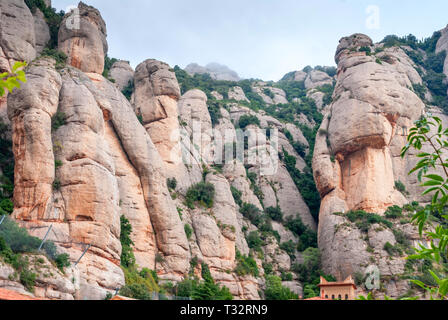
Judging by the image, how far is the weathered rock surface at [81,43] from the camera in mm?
41719

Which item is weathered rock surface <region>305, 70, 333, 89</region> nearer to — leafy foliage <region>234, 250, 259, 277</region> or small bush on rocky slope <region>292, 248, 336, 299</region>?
small bush on rocky slope <region>292, 248, 336, 299</region>

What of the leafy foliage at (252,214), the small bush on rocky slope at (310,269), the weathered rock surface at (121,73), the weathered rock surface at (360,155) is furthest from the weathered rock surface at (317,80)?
the small bush on rocky slope at (310,269)

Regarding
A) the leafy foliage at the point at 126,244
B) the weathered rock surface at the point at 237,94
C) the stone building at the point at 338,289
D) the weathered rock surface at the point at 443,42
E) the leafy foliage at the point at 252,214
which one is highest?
the weathered rock surface at the point at 443,42

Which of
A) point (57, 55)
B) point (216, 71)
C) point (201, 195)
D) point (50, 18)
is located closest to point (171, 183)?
point (201, 195)

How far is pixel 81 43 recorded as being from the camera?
4222cm

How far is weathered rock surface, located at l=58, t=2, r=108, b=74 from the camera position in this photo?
41.7 meters

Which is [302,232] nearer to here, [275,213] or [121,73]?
[275,213]

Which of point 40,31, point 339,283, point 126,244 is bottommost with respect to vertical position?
point 339,283

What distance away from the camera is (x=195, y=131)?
56188mm

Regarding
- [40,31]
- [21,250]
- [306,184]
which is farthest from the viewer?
[306,184]

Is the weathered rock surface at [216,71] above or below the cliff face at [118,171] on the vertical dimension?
above

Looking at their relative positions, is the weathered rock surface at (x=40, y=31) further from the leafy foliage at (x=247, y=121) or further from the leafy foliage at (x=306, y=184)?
the leafy foliage at (x=306, y=184)
